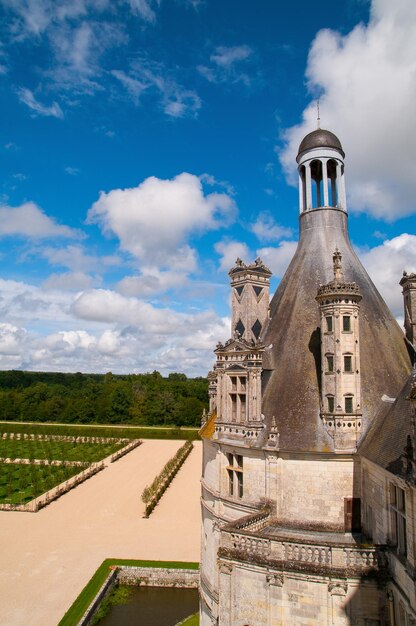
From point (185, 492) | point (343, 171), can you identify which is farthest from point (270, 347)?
point (185, 492)

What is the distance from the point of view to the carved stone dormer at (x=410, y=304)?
19.4 meters

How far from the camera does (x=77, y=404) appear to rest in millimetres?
99188

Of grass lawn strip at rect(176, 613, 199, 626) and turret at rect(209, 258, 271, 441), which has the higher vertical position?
turret at rect(209, 258, 271, 441)

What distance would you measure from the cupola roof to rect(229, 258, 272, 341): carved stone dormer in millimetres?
6177

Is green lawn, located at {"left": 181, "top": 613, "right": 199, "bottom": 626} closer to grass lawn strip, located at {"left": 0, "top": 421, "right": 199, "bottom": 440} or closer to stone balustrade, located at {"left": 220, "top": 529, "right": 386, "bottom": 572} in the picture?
stone balustrade, located at {"left": 220, "top": 529, "right": 386, "bottom": 572}

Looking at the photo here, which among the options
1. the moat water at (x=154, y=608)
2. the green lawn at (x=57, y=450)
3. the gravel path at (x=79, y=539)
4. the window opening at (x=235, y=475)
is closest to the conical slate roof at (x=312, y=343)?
the window opening at (x=235, y=475)

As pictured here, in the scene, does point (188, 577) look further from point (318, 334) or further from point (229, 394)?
point (318, 334)

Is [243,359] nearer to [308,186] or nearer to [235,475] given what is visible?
[235,475]

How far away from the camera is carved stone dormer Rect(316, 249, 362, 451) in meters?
15.3

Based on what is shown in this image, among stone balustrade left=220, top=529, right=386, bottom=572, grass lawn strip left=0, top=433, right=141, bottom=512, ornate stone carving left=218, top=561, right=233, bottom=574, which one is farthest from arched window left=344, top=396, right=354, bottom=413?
grass lawn strip left=0, top=433, right=141, bottom=512

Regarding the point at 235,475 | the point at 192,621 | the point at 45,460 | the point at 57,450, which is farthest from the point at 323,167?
the point at 57,450

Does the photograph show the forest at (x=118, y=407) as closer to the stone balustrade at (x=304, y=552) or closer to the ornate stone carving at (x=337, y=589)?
the stone balustrade at (x=304, y=552)

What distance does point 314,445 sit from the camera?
15023mm

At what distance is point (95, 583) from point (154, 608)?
338 cm
